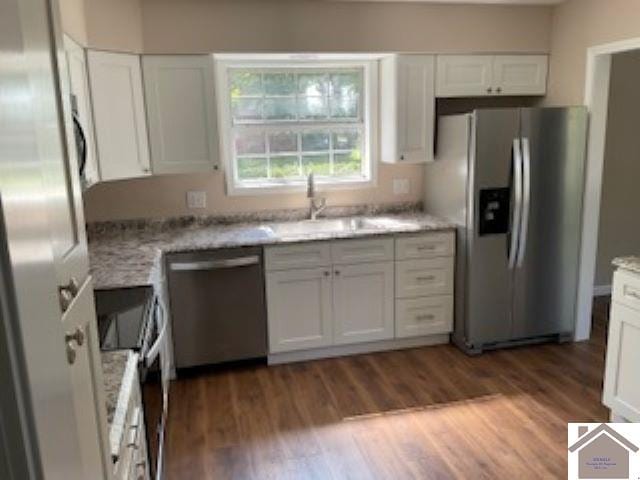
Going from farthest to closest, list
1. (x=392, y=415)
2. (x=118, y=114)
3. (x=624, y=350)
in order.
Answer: (x=118, y=114)
(x=392, y=415)
(x=624, y=350)

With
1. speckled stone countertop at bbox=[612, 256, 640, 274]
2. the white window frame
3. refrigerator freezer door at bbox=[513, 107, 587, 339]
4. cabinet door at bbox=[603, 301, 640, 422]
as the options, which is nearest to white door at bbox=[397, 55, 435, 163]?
the white window frame

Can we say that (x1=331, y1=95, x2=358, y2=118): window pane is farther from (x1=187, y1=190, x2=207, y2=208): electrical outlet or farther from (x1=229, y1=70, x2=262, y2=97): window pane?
(x1=187, y1=190, x2=207, y2=208): electrical outlet

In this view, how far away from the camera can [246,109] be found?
3627 millimetres

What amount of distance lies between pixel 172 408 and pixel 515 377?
6.83 ft

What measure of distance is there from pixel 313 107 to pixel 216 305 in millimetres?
1647

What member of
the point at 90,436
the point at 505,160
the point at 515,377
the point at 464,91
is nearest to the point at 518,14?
the point at 464,91

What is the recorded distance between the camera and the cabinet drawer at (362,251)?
327 centimetres

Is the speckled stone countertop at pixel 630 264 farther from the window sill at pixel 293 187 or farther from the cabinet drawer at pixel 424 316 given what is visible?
the window sill at pixel 293 187

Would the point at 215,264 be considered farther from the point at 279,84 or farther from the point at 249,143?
the point at 279,84

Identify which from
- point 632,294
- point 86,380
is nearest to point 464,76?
point 632,294

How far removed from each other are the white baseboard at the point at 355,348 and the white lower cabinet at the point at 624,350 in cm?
130

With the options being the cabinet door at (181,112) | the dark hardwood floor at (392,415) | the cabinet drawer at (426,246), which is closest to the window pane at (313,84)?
the cabinet door at (181,112)

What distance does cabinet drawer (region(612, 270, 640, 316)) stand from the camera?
2.25 meters

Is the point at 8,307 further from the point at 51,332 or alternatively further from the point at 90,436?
the point at 90,436
